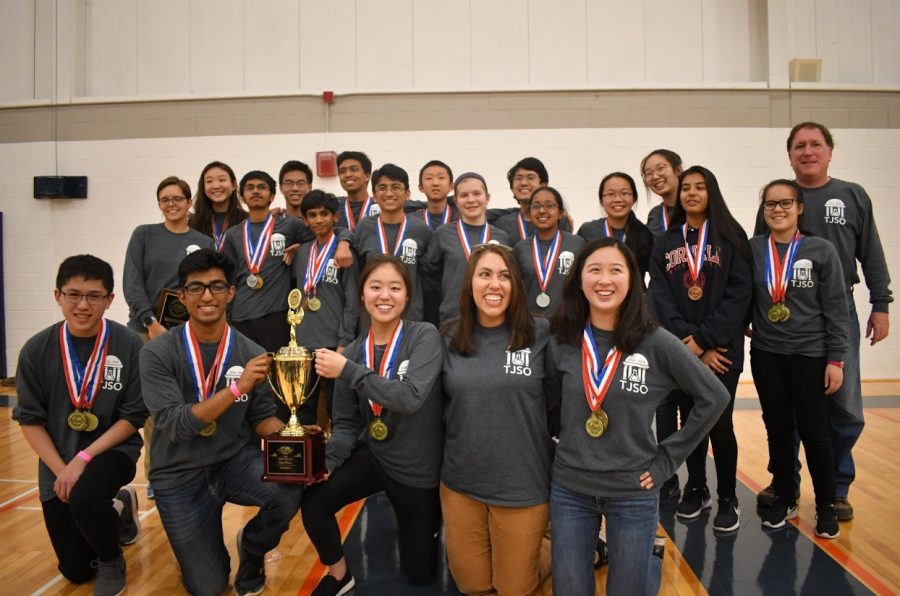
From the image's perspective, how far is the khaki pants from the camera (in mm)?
2578

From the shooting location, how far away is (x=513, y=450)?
101 inches

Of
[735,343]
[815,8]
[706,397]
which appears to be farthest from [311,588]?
[815,8]

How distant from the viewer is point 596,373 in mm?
2424

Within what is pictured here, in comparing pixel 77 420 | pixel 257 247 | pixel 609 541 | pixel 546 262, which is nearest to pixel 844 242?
pixel 546 262

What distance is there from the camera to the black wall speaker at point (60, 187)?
7812 mm

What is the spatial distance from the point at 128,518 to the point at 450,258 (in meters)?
2.23

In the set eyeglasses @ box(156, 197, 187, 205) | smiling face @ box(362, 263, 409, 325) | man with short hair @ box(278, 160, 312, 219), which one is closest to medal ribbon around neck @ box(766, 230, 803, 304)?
smiling face @ box(362, 263, 409, 325)

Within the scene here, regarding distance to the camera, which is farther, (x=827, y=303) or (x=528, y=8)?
(x=528, y=8)

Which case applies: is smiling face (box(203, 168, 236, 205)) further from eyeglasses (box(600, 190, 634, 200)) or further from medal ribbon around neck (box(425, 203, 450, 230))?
eyeglasses (box(600, 190, 634, 200))

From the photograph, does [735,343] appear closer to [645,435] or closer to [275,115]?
[645,435]

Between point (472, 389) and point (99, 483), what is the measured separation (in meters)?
1.62

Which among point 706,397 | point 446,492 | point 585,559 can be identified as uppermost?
point 706,397

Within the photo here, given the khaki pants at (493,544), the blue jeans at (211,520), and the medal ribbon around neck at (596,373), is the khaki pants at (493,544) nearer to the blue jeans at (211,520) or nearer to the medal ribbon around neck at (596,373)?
the medal ribbon around neck at (596,373)

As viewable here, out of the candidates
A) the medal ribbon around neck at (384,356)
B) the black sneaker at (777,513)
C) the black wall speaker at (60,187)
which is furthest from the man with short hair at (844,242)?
the black wall speaker at (60,187)
